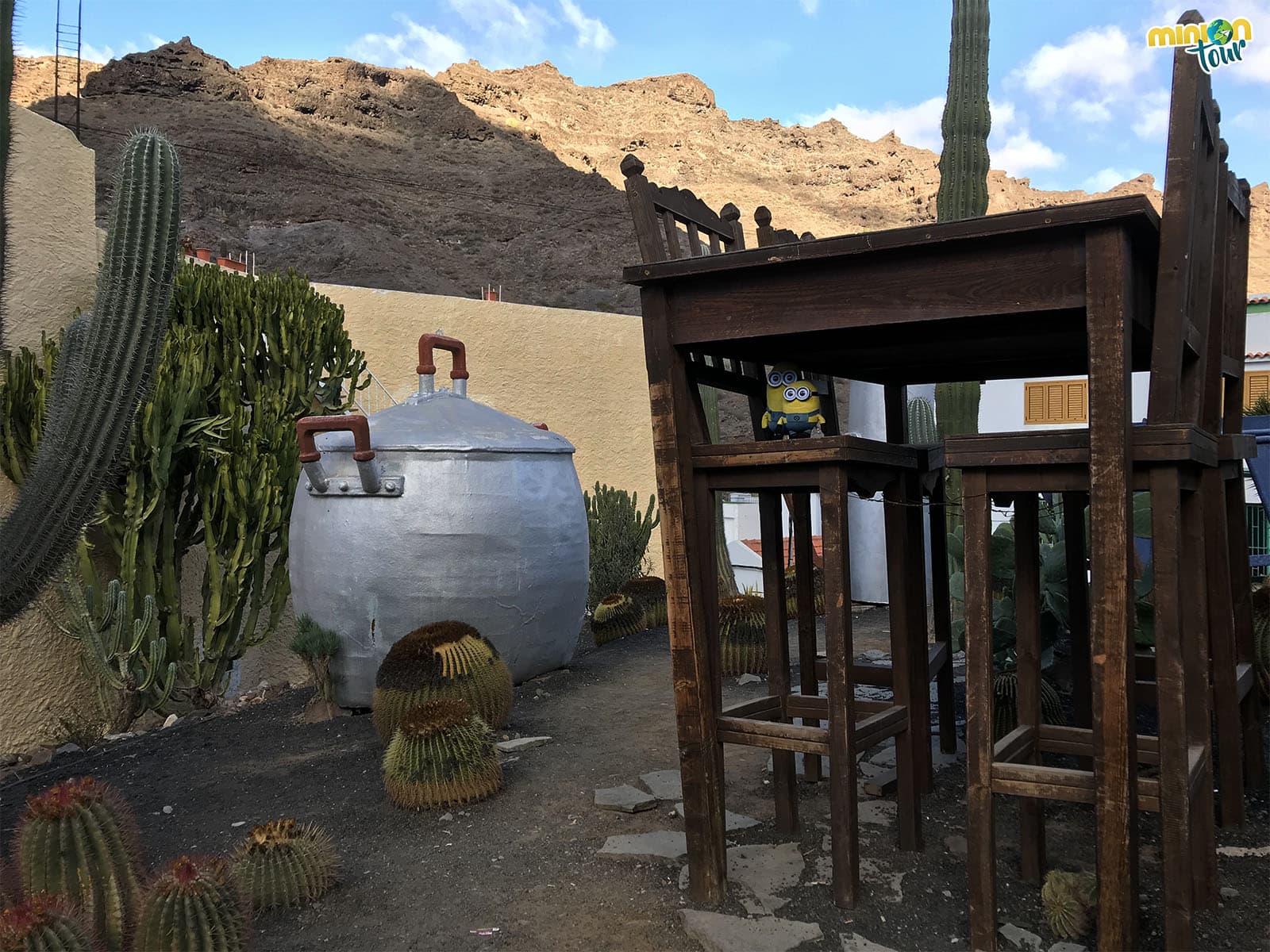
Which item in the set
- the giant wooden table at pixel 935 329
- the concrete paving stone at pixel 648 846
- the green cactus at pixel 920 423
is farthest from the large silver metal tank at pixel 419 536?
the green cactus at pixel 920 423

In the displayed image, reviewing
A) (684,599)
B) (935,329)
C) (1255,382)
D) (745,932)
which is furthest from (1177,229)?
(1255,382)

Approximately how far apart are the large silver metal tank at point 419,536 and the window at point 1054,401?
14.0m

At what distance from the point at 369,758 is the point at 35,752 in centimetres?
184

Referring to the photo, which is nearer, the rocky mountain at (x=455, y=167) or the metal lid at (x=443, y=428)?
the metal lid at (x=443, y=428)

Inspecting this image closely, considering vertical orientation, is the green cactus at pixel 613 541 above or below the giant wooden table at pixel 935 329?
below

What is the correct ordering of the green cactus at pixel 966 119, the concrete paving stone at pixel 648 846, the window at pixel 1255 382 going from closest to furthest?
the concrete paving stone at pixel 648 846 < the green cactus at pixel 966 119 < the window at pixel 1255 382

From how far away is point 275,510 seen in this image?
220 inches

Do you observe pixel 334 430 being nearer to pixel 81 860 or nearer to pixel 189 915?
pixel 81 860

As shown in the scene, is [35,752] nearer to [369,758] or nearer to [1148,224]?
[369,758]

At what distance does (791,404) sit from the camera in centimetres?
309

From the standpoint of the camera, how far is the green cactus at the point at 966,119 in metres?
5.99

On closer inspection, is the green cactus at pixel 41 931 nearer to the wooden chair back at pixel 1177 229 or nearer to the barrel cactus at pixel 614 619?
the wooden chair back at pixel 1177 229

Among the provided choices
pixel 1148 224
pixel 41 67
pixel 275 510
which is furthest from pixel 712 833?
pixel 41 67

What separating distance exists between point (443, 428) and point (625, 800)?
2405mm
